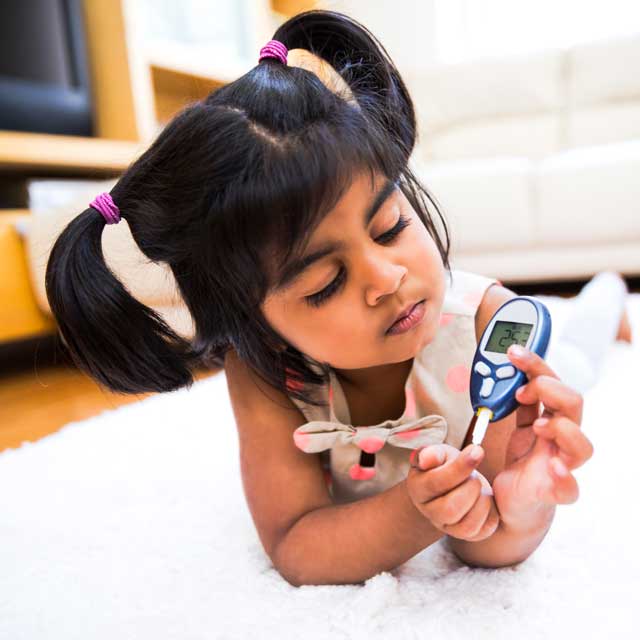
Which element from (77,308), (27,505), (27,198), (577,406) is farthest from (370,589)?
(27,198)

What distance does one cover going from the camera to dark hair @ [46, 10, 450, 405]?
0.43 m

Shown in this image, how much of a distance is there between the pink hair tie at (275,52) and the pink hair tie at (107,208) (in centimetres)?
18

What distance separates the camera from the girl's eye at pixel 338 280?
438mm

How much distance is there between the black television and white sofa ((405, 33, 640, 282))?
99 centimetres

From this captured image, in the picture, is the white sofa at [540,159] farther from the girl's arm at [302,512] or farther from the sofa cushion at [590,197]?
the girl's arm at [302,512]

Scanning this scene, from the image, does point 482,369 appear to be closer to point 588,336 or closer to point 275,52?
point 275,52

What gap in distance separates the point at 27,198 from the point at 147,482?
1060mm

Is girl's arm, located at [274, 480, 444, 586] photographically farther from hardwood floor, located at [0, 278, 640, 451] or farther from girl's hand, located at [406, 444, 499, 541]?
hardwood floor, located at [0, 278, 640, 451]

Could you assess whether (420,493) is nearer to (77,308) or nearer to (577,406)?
(577,406)

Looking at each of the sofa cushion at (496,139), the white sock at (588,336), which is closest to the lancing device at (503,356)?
the white sock at (588,336)

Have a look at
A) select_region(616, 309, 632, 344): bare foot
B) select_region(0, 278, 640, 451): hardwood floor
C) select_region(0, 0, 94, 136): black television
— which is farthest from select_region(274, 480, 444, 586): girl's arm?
select_region(0, 0, 94, 136): black television

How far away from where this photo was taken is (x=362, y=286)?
43cm

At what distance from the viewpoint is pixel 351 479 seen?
1.84ft

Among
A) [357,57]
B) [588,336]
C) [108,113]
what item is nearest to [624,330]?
[588,336]
